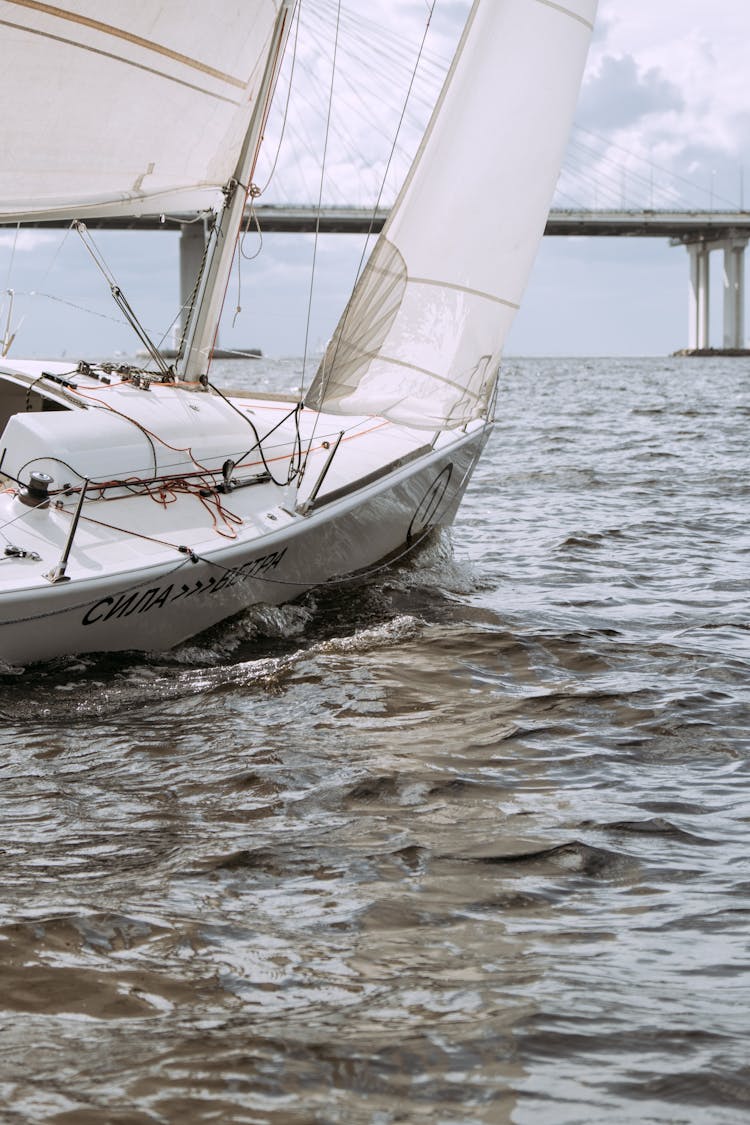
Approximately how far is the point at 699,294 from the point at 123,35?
81088 mm

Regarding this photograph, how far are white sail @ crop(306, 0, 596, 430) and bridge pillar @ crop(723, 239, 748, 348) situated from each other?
74601 mm

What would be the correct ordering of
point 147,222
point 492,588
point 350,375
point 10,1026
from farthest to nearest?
1. point 147,222
2. point 492,588
3. point 350,375
4. point 10,1026

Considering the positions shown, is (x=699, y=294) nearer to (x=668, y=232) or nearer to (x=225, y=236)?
(x=668, y=232)

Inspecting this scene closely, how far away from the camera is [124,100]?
7.08 meters

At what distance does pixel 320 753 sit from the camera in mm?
4797

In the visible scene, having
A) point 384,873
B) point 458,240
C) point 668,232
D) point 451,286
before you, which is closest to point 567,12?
point 458,240

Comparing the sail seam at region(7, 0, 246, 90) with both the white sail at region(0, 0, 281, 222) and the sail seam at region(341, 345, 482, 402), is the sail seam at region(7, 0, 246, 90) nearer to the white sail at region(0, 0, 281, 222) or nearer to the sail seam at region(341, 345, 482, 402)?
the white sail at region(0, 0, 281, 222)

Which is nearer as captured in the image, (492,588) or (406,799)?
(406,799)

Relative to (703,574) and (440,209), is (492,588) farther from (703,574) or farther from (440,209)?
(440,209)

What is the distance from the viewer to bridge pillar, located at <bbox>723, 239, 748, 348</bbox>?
7762cm

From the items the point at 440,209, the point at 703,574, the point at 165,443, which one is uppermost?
the point at 440,209

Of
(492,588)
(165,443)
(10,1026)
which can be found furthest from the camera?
(492,588)

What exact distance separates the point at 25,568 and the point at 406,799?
2038 millimetres

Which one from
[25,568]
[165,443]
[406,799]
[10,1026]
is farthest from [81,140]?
[10,1026]
